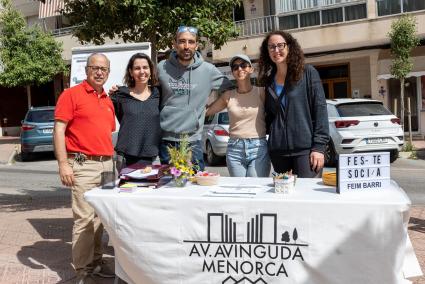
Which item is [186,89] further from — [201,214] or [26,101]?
[26,101]

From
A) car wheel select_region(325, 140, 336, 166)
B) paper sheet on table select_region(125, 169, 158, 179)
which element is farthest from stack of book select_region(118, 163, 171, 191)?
car wheel select_region(325, 140, 336, 166)

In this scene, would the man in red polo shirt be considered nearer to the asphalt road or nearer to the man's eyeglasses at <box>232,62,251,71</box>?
the man's eyeglasses at <box>232,62,251,71</box>

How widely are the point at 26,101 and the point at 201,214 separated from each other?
3465 centimetres

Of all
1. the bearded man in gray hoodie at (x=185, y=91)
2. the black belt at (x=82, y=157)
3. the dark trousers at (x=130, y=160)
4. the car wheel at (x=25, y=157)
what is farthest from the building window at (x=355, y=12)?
the black belt at (x=82, y=157)

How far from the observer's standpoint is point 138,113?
5.01 metres

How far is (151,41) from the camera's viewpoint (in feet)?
26.0

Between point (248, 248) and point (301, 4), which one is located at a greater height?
point (301, 4)

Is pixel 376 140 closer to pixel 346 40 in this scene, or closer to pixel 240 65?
pixel 346 40

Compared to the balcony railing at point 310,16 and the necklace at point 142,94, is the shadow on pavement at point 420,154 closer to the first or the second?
the balcony railing at point 310,16

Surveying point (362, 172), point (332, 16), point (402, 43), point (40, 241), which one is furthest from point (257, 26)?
point (362, 172)

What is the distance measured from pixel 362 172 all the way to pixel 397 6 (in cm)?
1808

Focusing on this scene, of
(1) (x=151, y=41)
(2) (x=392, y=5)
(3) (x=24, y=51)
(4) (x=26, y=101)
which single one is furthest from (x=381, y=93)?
(4) (x=26, y=101)

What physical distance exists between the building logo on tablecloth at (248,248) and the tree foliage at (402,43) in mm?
15445

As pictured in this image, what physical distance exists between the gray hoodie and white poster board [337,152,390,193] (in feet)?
5.35
